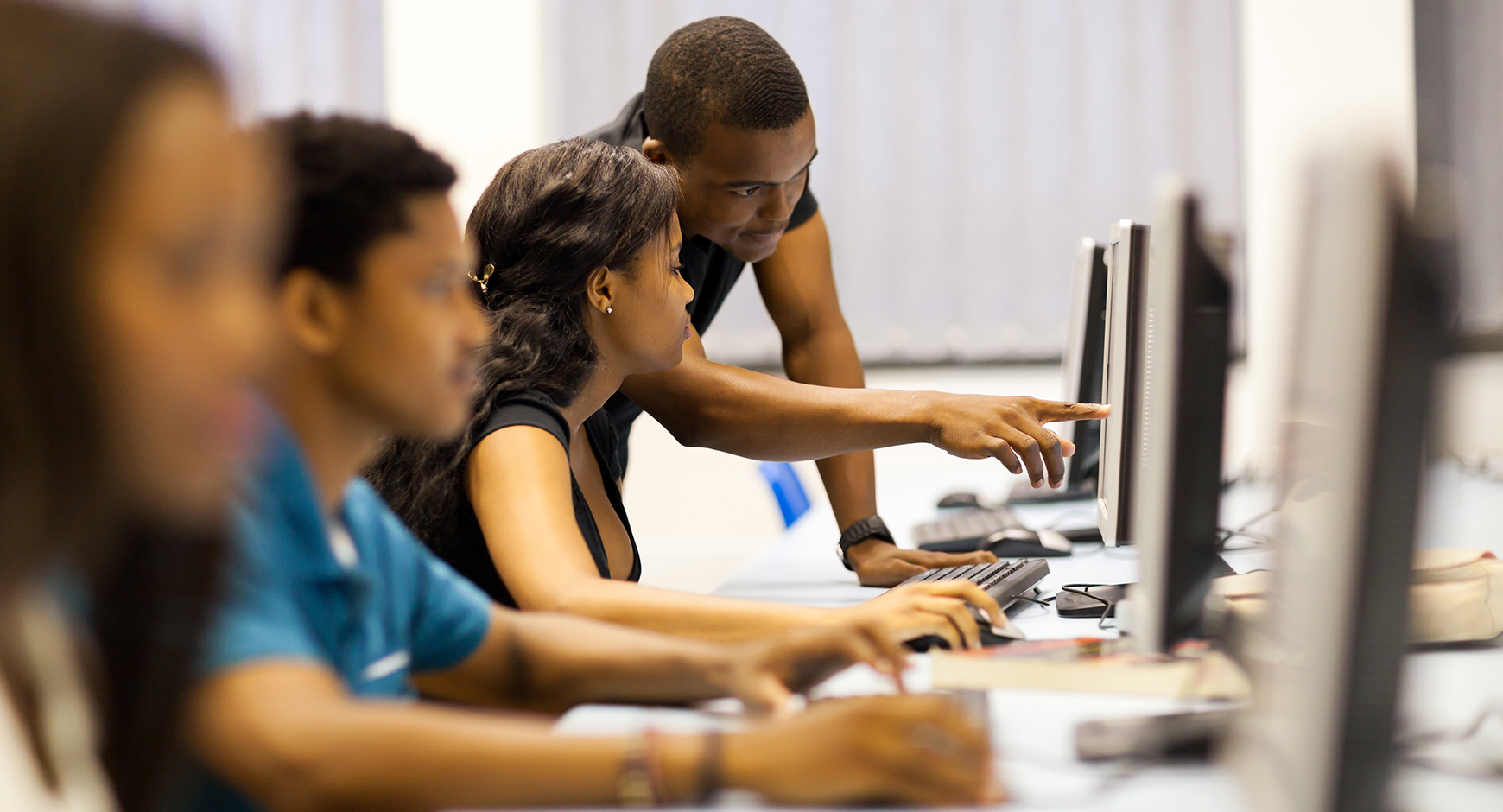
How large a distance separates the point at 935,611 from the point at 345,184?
0.57 m

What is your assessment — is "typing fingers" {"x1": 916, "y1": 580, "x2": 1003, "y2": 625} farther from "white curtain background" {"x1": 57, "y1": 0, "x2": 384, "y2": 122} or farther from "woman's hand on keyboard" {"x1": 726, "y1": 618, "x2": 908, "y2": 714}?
"white curtain background" {"x1": 57, "y1": 0, "x2": 384, "y2": 122}

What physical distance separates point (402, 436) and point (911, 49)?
2.50 m

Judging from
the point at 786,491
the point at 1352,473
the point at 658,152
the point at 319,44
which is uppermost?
the point at 319,44

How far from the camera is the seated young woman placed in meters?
1.04

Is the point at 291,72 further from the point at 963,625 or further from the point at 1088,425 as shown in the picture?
the point at 963,625

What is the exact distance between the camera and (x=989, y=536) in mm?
1667

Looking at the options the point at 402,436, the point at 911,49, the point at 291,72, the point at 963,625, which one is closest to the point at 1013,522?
the point at 963,625

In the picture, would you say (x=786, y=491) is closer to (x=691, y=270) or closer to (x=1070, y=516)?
(x=1070, y=516)

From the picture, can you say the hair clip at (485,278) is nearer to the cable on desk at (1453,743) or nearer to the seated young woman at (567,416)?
the seated young woman at (567,416)

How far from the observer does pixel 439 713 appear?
2.01 feet

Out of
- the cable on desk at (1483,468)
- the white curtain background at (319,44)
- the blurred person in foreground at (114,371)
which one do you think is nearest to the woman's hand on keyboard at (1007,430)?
the blurred person in foreground at (114,371)

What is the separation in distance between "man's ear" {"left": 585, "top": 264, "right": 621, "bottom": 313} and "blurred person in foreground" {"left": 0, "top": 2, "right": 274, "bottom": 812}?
0.74 metres

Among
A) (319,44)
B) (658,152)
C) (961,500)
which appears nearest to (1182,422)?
(658,152)

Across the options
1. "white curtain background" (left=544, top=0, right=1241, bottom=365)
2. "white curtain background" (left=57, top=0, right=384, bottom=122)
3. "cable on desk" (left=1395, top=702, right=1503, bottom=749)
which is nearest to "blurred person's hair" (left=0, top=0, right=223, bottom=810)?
"cable on desk" (left=1395, top=702, right=1503, bottom=749)
